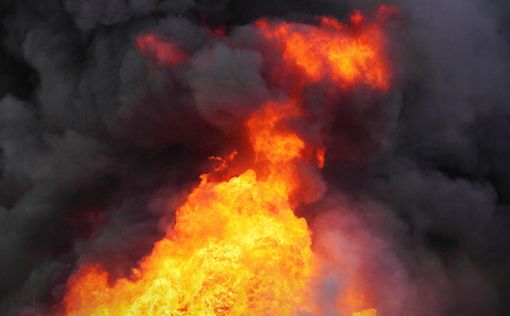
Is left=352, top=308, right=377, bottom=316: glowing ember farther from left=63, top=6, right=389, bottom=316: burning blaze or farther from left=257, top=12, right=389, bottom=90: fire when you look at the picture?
left=257, top=12, right=389, bottom=90: fire

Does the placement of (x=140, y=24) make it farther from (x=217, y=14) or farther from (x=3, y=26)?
(x=3, y=26)

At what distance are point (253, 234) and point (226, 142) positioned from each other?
4309mm

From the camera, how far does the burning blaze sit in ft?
66.6

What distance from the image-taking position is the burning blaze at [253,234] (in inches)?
800

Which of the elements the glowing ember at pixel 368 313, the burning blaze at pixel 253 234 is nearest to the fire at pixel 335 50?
the burning blaze at pixel 253 234

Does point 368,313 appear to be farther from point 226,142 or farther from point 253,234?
point 226,142

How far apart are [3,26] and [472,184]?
17.2 metres

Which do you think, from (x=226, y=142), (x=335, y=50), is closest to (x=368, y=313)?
(x=226, y=142)

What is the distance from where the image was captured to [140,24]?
2397 cm

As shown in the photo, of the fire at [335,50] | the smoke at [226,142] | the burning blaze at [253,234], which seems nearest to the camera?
the burning blaze at [253,234]

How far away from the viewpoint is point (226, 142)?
24.5 metres

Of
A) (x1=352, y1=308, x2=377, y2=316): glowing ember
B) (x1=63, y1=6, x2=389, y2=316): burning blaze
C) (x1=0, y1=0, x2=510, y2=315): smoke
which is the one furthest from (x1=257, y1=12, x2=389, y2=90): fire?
(x1=352, y1=308, x2=377, y2=316): glowing ember

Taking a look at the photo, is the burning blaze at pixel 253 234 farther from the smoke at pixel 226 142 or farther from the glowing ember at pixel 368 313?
the smoke at pixel 226 142

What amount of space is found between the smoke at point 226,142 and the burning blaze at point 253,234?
65cm
